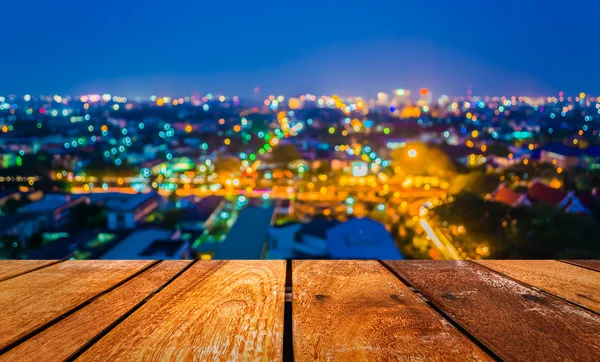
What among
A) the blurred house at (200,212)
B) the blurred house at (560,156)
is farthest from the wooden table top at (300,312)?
the blurred house at (560,156)

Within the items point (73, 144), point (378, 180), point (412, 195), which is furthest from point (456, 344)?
point (73, 144)

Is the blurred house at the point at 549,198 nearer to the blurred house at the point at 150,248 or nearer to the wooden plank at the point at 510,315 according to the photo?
the blurred house at the point at 150,248

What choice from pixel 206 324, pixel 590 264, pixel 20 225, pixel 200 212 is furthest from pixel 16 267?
pixel 20 225

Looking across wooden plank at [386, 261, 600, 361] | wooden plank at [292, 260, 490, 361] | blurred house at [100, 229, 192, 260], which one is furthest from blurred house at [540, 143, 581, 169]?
wooden plank at [292, 260, 490, 361]

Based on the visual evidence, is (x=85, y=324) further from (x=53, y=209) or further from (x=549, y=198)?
(x=53, y=209)

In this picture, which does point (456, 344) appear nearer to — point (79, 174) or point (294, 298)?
point (294, 298)

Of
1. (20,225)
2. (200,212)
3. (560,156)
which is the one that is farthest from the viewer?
(560,156)

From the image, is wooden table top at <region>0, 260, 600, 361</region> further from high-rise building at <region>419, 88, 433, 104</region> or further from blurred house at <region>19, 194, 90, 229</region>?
high-rise building at <region>419, 88, 433, 104</region>

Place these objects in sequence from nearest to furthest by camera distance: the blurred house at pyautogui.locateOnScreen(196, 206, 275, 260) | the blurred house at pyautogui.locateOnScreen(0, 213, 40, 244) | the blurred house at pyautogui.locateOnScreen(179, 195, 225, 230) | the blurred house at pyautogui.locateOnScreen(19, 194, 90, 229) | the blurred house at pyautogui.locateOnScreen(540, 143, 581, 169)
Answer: the blurred house at pyautogui.locateOnScreen(196, 206, 275, 260)
the blurred house at pyautogui.locateOnScreen(0, 213, 40, 244)
the blurred house at pyautogui.locateOnScreen(179, 195, 225, 230)
the blurred house at pyautogui.locateOnScreen(19, 194, 90, 229)
the blurred house at pyautogui.locateOnScreen(540, 143, 581, 169)
